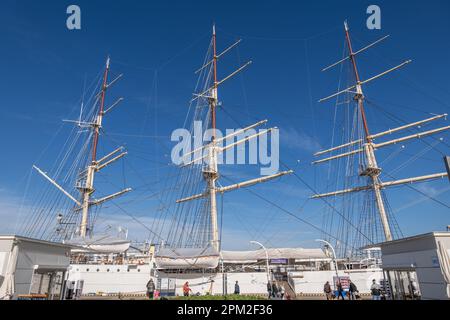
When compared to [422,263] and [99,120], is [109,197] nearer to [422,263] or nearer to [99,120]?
[99,120]

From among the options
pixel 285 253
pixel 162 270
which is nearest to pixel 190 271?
pixel 162 270

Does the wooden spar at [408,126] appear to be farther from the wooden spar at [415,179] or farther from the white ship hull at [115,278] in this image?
the white ship hull at [115,278]

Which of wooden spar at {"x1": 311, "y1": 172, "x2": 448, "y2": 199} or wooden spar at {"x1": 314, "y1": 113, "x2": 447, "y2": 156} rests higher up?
wooden spar at {"x1": 314, "y1": 113, "x2": 447, "y2": 156}

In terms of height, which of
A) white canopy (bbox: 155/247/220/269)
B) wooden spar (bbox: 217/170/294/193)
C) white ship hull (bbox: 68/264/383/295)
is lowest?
white ship hull (bbox: 68/264/383/295)

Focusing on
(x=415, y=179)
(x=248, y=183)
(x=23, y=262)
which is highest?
(x=415, y=179)

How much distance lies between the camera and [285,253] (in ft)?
100

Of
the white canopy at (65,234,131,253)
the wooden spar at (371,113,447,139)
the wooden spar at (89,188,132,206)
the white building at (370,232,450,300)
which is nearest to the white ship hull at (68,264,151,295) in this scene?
the white canopy at (65,234,131,253)

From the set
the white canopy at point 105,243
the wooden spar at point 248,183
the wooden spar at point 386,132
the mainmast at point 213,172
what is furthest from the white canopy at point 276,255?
the wooden spar at point 386,132

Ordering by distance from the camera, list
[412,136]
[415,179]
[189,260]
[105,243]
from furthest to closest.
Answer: [412,136]
[415,179]
[105,243]
[189,260]

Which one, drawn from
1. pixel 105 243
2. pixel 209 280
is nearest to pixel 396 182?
pixel 209 280

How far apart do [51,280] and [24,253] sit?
491 cm

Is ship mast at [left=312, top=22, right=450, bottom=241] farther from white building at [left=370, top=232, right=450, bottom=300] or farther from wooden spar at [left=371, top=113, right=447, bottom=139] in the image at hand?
white building at [left=370, top=232, right=450, bottom=300]
